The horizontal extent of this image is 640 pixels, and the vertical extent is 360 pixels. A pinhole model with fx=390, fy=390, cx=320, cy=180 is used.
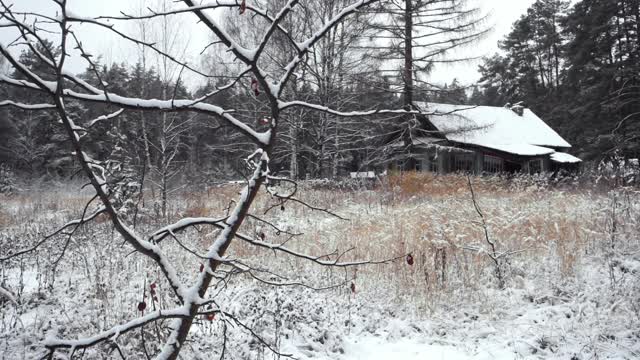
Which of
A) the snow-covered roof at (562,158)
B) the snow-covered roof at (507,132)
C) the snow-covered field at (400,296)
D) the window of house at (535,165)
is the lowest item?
the snow-covered field at (400,296)

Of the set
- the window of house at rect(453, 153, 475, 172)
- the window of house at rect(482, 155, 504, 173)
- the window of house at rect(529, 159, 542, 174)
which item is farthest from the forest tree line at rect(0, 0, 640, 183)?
the window of house at rect(482, 155, 504, 173)

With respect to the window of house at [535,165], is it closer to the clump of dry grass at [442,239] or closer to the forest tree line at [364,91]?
the forest tree line at [364,91]

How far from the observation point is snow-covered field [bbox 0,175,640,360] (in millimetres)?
3455

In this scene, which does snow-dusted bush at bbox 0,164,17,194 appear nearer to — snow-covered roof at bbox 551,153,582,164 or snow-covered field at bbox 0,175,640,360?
snow-covered field at bbox 0,175,640,360

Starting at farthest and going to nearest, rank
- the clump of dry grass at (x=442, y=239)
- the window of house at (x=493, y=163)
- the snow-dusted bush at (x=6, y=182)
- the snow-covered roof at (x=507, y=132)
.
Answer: the window of house at (x=493, y=163) < the snow-covered roof at (x=507, y=132) < the snow-dusted bush at (x=6, y=182) < the clump of dry grass at (x=442, y=239)

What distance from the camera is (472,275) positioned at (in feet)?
15.6

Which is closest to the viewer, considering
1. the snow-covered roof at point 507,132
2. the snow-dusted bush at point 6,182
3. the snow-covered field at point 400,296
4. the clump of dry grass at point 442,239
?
the snow-covered field at point 400,296

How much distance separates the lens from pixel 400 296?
441cm

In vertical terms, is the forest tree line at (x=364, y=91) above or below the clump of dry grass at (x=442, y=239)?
above

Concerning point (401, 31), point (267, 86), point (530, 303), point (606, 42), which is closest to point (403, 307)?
point (530, 303)

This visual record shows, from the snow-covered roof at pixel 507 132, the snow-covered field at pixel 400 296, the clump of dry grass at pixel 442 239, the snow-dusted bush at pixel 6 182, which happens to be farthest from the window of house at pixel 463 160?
the snow-dusted bush at pixel 6 182

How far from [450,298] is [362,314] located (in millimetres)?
1002

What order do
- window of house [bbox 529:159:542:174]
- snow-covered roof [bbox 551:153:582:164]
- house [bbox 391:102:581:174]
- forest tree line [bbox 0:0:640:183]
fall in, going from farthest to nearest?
window of house [bbox 529:159:542:174], snow-covered roof [bbox 551:153:582:164], house [bbox 391:102:581:174], forest tree line [bbox 0:0:640:183]

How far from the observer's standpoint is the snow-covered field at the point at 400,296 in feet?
11.3
